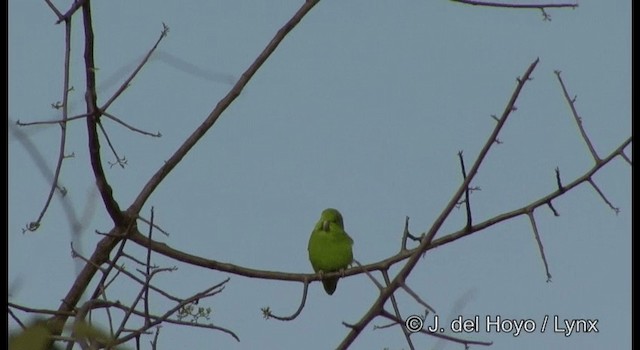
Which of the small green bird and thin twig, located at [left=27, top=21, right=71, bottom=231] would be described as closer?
thin twig, located at [left=27, top=21, right=71, bottom=231]

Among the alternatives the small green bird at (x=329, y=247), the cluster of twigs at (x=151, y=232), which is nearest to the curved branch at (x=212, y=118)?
the cluster of twigs at (x=151, y=232)

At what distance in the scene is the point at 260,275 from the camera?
4.79 metres

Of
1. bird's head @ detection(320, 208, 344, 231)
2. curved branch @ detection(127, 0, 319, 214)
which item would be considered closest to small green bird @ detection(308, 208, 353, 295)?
bird's head @ detection(320, 208, 344, 231)

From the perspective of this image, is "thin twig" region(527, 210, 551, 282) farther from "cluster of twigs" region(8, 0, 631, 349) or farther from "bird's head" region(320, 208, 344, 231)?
"bird's head" region(320, 208, 344, 231)

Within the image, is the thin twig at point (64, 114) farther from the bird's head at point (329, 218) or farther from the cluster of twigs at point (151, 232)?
the bird's head at point (329, 218)

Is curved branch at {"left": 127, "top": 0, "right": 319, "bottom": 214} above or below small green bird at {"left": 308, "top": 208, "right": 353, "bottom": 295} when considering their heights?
below

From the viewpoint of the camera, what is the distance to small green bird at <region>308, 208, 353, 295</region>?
714cm

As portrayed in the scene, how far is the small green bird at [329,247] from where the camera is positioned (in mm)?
7145

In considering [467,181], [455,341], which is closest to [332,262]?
[455,341]

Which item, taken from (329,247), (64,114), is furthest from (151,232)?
(329,247)

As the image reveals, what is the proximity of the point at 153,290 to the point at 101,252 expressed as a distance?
2.83 ft

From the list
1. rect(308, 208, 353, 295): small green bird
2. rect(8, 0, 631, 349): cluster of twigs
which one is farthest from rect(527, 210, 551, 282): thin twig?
rect(308, 208, 353, 295): small green bird

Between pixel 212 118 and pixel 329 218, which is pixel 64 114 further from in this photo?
pixel 329 218
